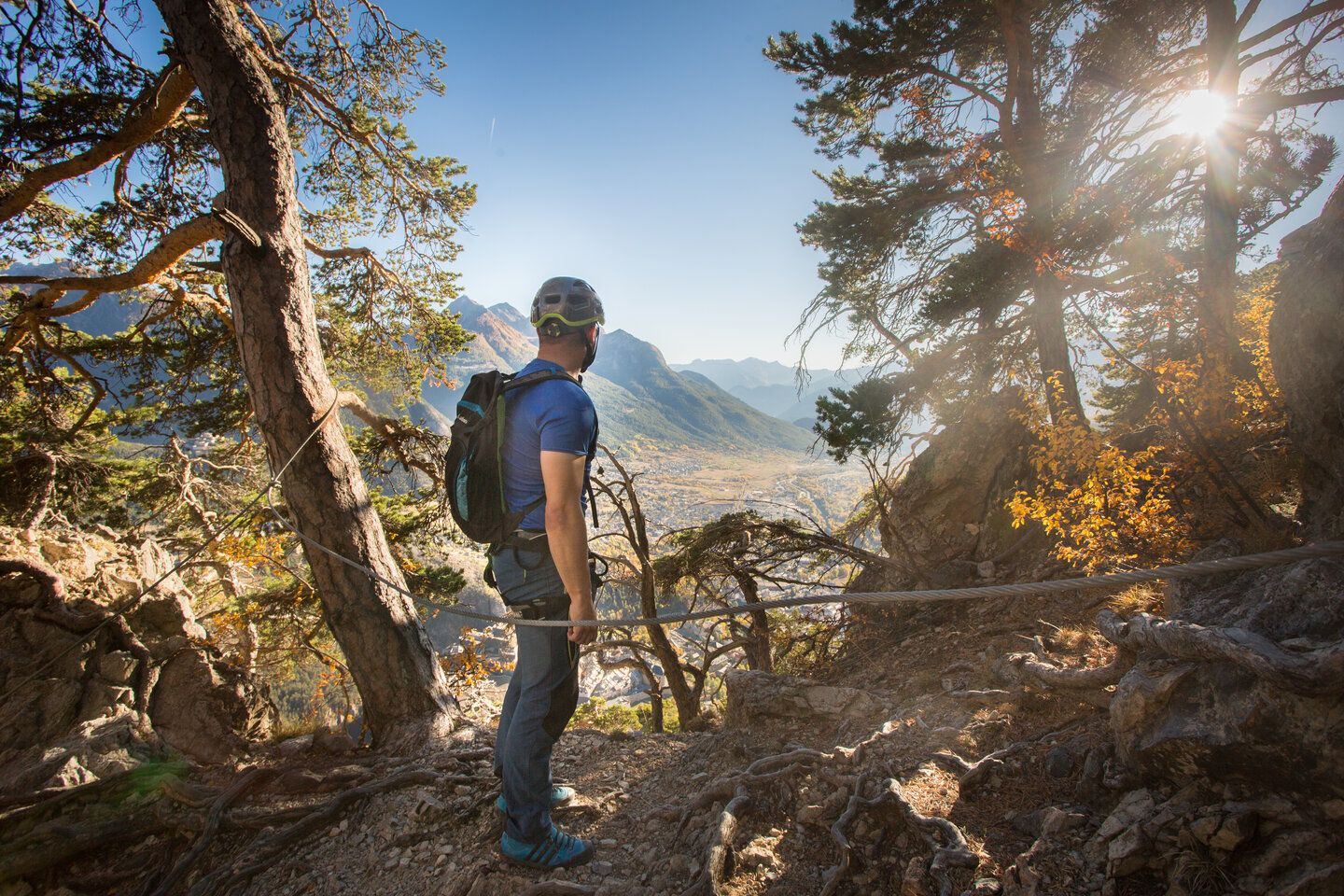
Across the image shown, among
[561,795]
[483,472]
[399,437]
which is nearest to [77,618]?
[399,437]

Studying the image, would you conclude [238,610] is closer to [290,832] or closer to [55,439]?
[55,439]

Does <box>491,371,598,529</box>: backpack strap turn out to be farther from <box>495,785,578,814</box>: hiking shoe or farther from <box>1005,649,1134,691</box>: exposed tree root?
<box>1005,649,1134,691</box>: exposed tree root

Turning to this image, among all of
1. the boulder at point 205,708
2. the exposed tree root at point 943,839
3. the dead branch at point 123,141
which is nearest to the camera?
the exposed tree root at point 943,839

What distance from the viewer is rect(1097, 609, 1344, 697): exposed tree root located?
5.59 ft

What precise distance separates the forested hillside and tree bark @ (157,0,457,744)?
29 mm

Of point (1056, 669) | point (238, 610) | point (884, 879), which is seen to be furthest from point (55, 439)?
point (1056, 669)

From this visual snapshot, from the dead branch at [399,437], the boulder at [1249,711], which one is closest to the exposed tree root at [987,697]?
the boulder at [1249,711]

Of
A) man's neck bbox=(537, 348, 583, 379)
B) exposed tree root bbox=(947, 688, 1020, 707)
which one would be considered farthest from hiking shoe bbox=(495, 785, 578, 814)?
exposed tree root bbox=(947, 688, 1020, 707)

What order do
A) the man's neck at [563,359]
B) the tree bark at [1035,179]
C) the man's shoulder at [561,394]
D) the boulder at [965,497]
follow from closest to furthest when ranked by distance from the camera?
the man's shoulder at [561,394] → the man's neck at [563,359] → the tree bark at [1035,179] → the boulder at [965,497]

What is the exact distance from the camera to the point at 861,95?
9.34 m

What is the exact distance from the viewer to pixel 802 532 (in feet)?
27.6

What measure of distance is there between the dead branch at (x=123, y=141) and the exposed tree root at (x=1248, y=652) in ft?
22.7

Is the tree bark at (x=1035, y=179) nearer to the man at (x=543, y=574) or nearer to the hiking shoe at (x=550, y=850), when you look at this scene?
the man at (x=543, y=574)

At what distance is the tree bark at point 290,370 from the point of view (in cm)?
371
